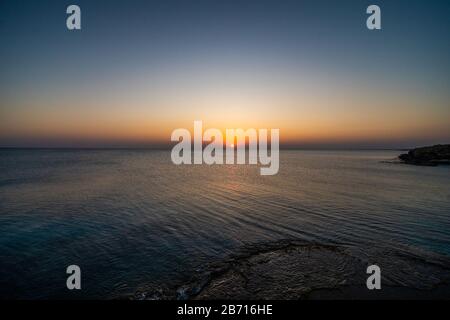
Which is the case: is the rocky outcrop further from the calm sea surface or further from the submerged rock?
the submerged rock

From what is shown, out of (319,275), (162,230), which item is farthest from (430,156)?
(162,230)

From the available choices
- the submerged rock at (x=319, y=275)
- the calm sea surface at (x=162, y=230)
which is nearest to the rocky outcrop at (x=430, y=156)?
the calm sea surface at (x=162, y=230)

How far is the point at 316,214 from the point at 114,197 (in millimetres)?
18854

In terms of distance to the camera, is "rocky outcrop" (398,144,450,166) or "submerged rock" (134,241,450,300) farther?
"rocky outcrop" (398,144,450,166)

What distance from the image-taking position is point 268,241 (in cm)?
1248

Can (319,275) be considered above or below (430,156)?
below

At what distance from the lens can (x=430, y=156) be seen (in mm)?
75250

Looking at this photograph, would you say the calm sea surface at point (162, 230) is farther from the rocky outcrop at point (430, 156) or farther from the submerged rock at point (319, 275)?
the rocky outcrop at point (430, 156)

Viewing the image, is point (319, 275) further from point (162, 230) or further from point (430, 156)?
point (430, 156)

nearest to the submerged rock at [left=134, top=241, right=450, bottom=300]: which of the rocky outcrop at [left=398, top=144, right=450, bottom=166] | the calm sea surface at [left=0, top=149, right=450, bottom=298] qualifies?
the calm sea surface at [left=0, top=149, right=450, bottom=298]

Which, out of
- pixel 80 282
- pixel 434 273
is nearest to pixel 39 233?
pixel 80 282

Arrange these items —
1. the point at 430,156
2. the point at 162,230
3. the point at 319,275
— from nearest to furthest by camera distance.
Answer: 1. the point at 319,275
2. the point at 162,230
3. the point at 430,156

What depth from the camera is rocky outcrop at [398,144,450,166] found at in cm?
7093

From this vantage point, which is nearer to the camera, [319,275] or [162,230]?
[319,275]
